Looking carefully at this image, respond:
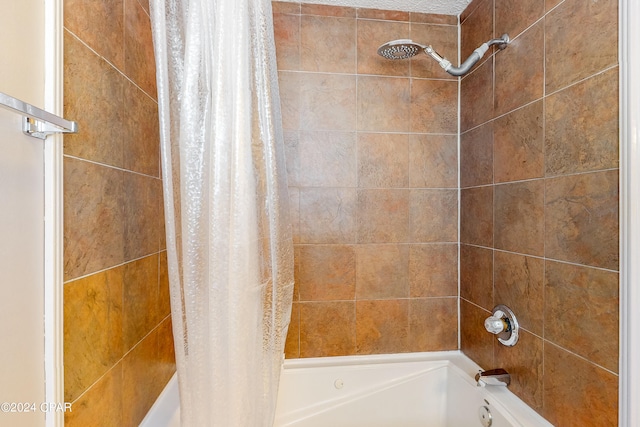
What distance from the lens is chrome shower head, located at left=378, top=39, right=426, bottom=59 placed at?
1232 millimetres

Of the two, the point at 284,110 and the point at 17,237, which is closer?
the point at 17,237

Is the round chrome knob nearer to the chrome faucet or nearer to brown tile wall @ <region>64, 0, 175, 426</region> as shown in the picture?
the chrome faucet

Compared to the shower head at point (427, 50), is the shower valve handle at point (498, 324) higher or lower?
lower

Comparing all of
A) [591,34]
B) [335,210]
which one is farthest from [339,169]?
[591,34]

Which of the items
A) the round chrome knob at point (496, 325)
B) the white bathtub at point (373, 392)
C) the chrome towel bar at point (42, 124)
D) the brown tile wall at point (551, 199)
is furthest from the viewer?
the white bathtub at point (373, 392)

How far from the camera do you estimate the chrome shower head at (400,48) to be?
1.23m

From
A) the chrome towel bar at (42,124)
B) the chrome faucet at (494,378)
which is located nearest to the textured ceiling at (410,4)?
the chrome towel bar at (42,124)

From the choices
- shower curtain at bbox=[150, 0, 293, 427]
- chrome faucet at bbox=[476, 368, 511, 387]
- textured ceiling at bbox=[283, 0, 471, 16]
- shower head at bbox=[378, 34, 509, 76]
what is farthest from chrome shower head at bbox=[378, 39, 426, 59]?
chrome faucet at bbox=[476, 368, 511, 387]

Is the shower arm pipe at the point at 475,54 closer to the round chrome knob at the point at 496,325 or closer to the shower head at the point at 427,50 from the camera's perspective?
the shower head at the point at 427,50

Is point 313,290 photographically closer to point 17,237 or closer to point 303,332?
point 303,332

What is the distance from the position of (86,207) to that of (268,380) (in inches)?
23.6

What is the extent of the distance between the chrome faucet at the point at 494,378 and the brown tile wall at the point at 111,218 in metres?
1.23

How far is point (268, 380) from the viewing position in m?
0.74

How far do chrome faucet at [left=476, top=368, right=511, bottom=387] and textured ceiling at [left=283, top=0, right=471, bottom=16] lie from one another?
1.67m
